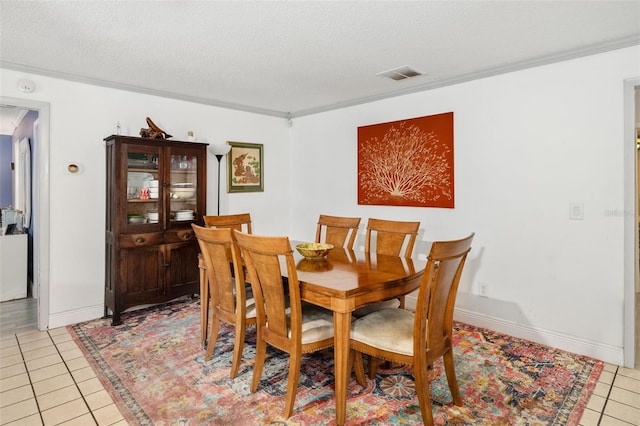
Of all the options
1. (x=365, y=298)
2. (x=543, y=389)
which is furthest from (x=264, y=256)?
(x=543, y=389)

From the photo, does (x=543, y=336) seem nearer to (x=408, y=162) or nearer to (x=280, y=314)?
(x=408, y=162)

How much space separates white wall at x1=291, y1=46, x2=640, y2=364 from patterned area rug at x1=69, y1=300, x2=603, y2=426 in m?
0.31

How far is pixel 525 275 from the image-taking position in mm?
3166

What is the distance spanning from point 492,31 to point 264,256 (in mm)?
2136

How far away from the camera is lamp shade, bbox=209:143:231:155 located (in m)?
4.20

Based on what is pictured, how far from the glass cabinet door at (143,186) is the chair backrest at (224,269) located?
4.57ft

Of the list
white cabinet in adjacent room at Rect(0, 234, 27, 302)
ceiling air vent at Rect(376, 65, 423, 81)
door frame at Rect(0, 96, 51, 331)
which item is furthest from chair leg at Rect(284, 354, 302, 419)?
white cabinet in adjacent room at Rect(0, 234, 27, 302)

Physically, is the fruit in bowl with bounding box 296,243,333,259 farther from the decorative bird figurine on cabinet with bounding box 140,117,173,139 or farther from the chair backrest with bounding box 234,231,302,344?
the decorative bird figurine on cabinet with bounding box 140,117,173,139

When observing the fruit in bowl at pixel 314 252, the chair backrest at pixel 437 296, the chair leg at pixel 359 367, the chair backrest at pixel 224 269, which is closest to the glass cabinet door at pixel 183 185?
the chair backrest at pixel 224 269

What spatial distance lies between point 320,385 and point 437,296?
100cm

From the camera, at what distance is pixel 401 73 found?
134 inches

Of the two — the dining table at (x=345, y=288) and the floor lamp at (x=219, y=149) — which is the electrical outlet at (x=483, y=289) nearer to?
the dining table at (x=345, y=288)

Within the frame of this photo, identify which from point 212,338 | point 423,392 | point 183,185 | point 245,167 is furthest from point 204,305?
point 245,167

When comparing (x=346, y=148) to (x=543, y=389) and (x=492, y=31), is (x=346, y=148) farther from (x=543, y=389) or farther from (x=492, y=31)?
(x=543, y=389)
